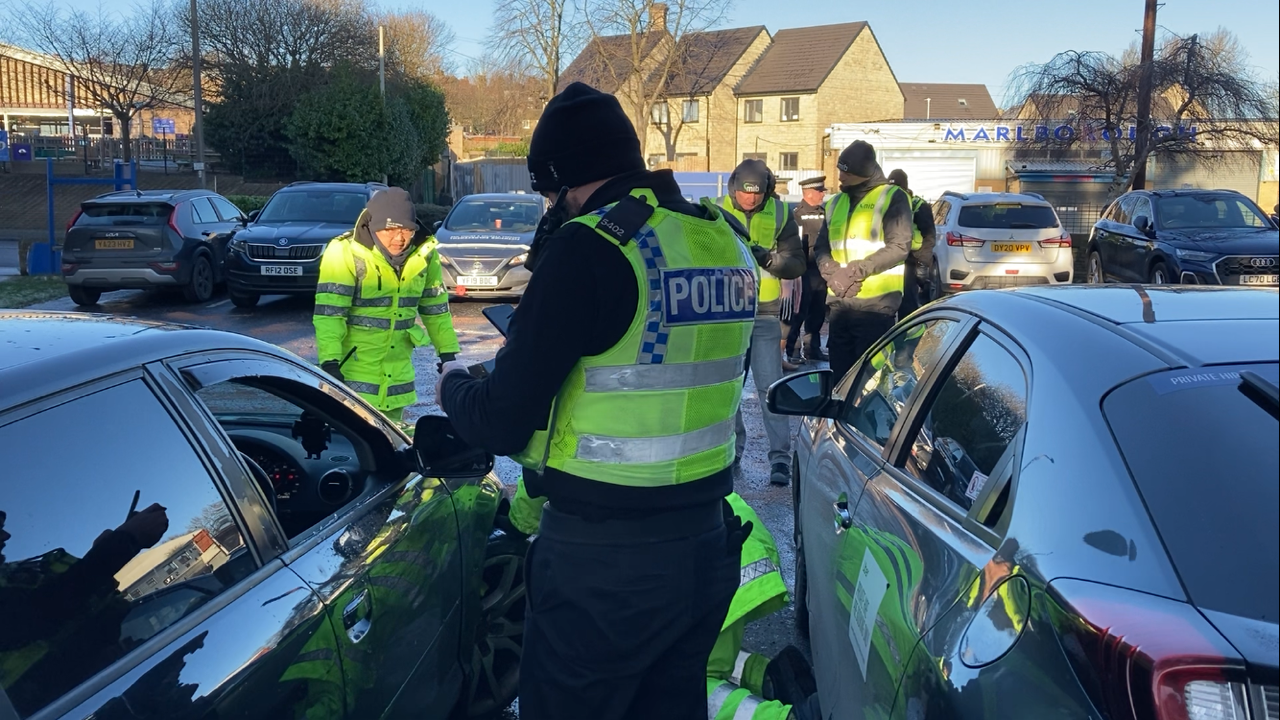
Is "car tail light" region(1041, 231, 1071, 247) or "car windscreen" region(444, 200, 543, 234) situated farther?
"car tail light" region(1041, 231, 1071, 247)

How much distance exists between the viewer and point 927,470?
2840mm

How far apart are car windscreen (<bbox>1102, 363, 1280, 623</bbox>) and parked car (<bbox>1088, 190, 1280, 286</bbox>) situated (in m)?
12.1

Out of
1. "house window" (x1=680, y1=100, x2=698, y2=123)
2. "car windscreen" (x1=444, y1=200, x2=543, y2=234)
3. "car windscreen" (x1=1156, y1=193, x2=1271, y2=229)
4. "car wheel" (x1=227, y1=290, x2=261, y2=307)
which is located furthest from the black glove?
"house window" (x1=680, y1=100, x2=698, y2=123)

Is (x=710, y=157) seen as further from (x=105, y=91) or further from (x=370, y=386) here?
(x=370, y=386)

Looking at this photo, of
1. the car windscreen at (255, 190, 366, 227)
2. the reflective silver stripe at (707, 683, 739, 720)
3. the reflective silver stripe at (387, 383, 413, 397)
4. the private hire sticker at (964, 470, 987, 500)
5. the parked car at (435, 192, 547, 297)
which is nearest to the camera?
the private hire sticker at (964, 470, 987, 500)

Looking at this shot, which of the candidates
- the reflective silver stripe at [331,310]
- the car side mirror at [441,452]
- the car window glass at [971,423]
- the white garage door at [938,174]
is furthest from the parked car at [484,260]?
the white garage door at [938,174]

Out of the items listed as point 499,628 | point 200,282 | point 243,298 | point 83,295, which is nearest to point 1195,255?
point 243,298

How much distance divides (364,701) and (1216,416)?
186 cm

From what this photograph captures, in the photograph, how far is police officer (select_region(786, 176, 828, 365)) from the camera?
10.8 metres

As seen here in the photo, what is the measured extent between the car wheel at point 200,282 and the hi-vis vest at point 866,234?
10306 mm

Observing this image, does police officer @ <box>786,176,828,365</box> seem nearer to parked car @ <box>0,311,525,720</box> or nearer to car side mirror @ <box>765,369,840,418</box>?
car side mirror @ <box>765,369,840,418</box>

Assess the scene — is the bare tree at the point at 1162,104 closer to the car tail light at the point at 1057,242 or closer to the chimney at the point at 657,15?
the car tail light at the point at 1057,242

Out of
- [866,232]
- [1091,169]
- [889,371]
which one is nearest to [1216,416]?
[889,371]

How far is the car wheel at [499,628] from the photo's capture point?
3.43m
